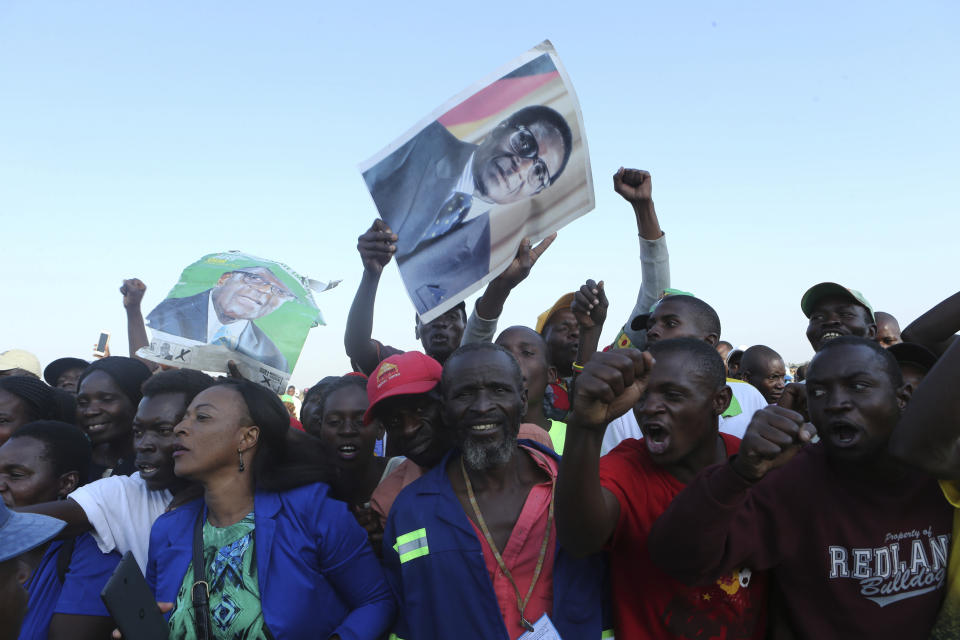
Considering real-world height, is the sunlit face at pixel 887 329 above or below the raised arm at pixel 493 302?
below

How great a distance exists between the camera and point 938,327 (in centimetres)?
319

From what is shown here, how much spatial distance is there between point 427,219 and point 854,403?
2.21 m

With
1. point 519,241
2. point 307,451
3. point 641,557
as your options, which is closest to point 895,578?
point 641,557

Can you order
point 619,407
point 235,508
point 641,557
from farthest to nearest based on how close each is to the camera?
point 235,508
point 641,557
point 619,407

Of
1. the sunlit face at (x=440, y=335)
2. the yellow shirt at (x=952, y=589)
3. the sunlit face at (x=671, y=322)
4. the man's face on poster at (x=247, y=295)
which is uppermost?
the man's face on poster at (x=247, y=295)

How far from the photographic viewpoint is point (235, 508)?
3.06 meters

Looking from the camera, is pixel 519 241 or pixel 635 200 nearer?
pixel 519 241

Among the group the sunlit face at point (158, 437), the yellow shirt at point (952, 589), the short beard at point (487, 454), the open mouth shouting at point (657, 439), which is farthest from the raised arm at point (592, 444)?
the sunlit face at point (158, 437)

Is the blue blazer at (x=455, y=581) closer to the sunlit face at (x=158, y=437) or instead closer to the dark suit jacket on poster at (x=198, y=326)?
the sunlit face at (x=158, y=437)

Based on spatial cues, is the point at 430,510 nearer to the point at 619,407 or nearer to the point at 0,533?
the point at 619,407

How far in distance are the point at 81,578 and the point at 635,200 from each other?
348 cm

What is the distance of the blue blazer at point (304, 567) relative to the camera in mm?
2791

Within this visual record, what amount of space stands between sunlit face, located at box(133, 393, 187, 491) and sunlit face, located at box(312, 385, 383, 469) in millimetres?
A: 753

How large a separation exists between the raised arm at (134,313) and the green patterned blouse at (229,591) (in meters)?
3.45
